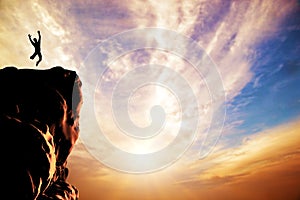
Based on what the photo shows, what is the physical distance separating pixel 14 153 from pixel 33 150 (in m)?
1.11

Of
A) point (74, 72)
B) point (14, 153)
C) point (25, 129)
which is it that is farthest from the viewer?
point (74, 72)

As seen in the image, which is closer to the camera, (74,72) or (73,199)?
(73,199)

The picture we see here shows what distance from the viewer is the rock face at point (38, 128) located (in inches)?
517

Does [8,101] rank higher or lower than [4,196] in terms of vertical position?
higher

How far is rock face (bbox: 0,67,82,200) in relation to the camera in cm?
1314

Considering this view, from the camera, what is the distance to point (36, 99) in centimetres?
1945

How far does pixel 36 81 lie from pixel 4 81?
2754 millimetres

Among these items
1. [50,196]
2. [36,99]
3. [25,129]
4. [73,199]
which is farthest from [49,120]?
[73,199]

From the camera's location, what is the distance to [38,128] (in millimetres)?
15891

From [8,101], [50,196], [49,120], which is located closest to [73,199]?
[50,196]

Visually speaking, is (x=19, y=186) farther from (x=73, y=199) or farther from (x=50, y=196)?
(x=73, y=199)

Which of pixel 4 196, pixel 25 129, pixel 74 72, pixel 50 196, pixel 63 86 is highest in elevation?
pixel 74 72

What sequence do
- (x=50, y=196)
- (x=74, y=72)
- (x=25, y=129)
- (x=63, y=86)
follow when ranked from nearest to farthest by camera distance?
(x=25, y=129)
(x=50, y=196)
(x=63, y=86)
(x=74, y=72)

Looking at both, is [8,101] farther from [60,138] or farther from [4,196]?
[4,196]
